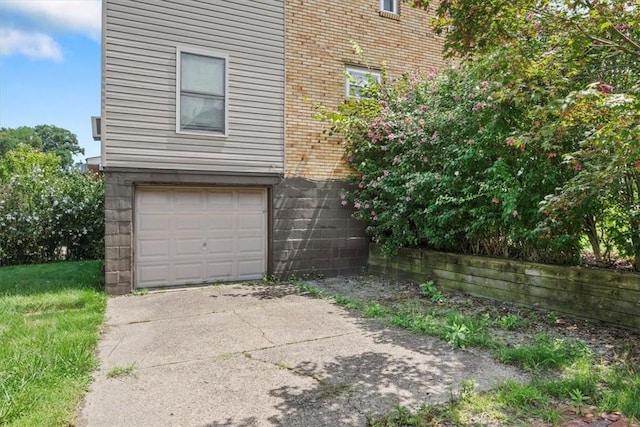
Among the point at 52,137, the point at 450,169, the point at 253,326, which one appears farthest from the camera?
the point at 52,137

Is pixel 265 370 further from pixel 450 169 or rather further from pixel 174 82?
pixel 174 82

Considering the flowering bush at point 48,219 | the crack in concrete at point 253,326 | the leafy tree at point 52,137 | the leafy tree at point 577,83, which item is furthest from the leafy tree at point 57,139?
the leafy tree at point 577,83

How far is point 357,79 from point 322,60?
99 centimetres

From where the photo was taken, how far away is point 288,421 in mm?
2955

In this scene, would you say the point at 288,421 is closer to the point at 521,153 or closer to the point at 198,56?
the point at 521,153

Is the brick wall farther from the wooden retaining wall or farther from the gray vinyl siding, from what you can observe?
the wooden retaining wall

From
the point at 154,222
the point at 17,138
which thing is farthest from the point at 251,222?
the point at 17,138

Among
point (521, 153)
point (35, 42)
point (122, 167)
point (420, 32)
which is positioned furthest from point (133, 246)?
point (35, 42)

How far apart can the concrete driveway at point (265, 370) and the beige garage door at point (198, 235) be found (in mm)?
1837

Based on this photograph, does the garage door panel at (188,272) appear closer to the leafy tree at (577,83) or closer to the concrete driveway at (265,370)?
the concrete driveway at (265,370)

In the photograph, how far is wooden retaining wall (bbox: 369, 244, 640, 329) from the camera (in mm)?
4973

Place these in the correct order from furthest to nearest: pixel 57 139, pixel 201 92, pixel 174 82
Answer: pixel 57 139 → pixel 201 92 → pixel 174 82

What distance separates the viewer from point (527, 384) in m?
3.53

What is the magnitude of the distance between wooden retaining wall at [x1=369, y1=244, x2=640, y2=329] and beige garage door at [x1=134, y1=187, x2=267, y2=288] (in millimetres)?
3195
